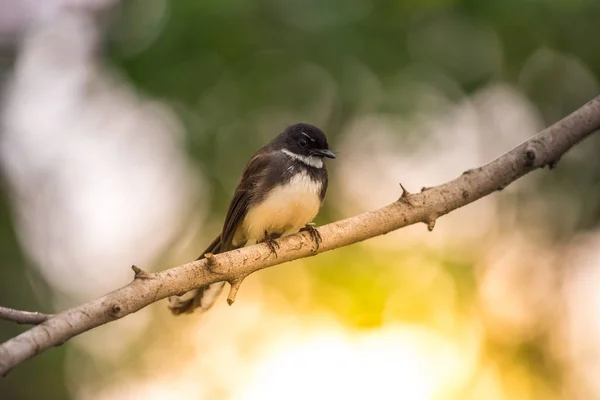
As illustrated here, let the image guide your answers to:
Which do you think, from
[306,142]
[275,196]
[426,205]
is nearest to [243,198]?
[275,196]

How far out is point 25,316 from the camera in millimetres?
3203

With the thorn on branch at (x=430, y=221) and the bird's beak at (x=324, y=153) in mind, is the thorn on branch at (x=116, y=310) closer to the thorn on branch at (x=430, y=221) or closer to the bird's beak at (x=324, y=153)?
the thorn on branch at (x=430, y=221)

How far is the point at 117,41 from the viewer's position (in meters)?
7.02

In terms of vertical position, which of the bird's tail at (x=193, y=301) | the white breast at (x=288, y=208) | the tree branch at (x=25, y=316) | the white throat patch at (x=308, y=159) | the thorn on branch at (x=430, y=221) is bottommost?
the tree branch at (x=25, y=316)

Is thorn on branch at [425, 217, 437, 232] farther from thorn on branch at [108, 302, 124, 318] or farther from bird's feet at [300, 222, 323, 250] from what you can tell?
thorn on branch at [108, 302, 124, 318]

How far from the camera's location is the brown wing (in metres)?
5.39

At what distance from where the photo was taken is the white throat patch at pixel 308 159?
5.43 m

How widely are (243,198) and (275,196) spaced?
331mm

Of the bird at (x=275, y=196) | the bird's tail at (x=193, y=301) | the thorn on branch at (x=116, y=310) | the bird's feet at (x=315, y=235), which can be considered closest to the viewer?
the thorn on branch at (x=116, y=310)

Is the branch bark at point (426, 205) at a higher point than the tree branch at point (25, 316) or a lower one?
higher

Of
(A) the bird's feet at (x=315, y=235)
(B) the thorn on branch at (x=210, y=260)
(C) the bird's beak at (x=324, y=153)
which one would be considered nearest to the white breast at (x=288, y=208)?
(C) the bird's beak at (x=324, y=153)

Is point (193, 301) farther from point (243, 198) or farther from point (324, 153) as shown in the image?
point (324, 153)

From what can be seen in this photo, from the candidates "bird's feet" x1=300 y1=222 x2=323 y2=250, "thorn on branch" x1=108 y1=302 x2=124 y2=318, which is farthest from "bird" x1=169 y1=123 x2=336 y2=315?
"thorn on branch" x1=108 y1=302 x2=124 y2=318

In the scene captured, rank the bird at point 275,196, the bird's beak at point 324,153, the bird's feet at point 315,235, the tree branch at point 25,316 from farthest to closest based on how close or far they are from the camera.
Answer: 1. the bird's beak at point 324,153
2. the bird at point 275,196
3. the bird's feet at point 315,235
4. the tree branch at point 25,316
